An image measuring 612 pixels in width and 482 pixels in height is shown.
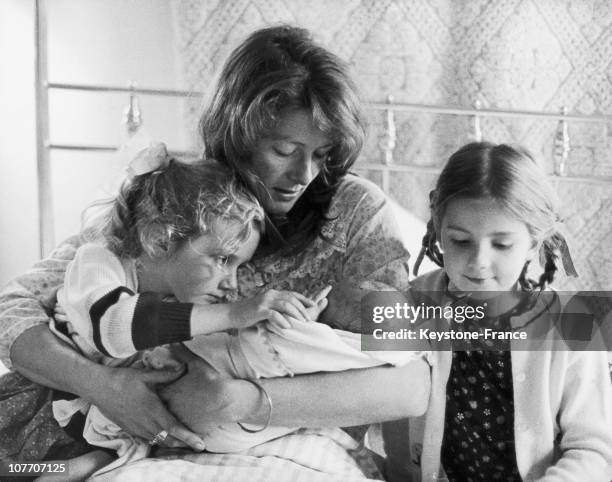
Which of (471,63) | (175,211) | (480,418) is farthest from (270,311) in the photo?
(471,63)

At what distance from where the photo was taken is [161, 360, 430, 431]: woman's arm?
796mm

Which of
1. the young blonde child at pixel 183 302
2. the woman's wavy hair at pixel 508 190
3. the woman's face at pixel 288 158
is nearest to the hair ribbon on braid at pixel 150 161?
the young blonde child at pixel 183 302

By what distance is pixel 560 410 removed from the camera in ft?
2.86

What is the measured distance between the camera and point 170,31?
3.34 feet

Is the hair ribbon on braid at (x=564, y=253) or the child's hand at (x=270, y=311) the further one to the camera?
the hair ribbon on braid at (x=564, y=253)

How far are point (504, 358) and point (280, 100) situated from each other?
407 millimetres

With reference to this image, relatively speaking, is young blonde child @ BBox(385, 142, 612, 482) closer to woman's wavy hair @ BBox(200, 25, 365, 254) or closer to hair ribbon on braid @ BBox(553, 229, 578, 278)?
hair ribbon on braid @ BBox(553, 229, 578, 278)

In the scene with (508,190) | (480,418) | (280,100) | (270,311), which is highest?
(280,100)

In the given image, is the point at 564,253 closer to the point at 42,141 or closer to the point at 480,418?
the point at 480,418

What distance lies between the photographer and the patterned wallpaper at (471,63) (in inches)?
38.4

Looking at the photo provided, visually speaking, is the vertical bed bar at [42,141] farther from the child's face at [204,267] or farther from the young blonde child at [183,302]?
the child's face at [204,267]

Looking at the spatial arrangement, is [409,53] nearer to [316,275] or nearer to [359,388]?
[316,275]

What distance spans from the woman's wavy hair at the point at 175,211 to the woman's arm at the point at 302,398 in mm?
148

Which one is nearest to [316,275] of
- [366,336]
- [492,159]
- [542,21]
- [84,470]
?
[366,336]
